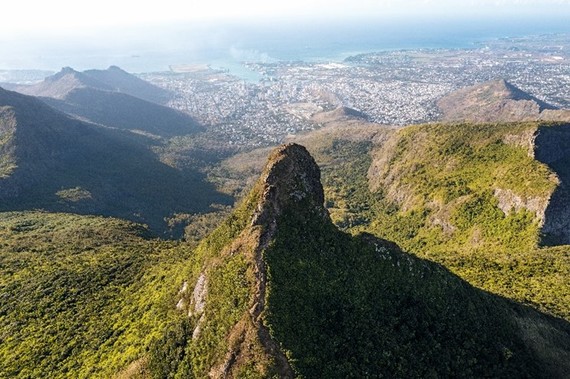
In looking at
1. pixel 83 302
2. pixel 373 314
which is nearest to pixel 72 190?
pixel 83 302

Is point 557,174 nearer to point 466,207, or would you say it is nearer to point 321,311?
point 466,207

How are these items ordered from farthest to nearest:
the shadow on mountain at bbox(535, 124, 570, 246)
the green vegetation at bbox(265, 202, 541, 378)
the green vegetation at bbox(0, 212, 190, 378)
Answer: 1. the shadow on mountain at bbox(535, 124, 570, 246)
2. the green vegetation at bbox(0, 212, 190, 378)
3. the green vegetation at bbox(265, 202, 541, 378)

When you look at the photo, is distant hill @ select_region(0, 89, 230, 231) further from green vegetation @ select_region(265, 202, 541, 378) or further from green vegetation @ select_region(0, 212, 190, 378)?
green vegetation @ select_region(265, 202, 541, 378)

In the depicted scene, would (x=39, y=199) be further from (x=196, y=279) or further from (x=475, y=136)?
(x=475, y=136)

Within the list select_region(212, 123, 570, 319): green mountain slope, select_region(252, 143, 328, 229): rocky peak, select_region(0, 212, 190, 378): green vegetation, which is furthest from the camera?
select_region(212, 123, 570, 319): green mountain slope

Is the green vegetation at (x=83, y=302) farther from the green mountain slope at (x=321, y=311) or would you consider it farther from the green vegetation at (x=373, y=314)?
the green vegetation at (x=373, y=314)

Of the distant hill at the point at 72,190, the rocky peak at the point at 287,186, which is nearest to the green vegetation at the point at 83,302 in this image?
the rocky peak at the point at 287,186

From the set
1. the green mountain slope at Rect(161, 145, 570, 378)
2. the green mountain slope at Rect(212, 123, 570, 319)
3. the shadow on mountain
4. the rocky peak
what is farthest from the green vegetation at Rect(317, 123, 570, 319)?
the rocky peak
